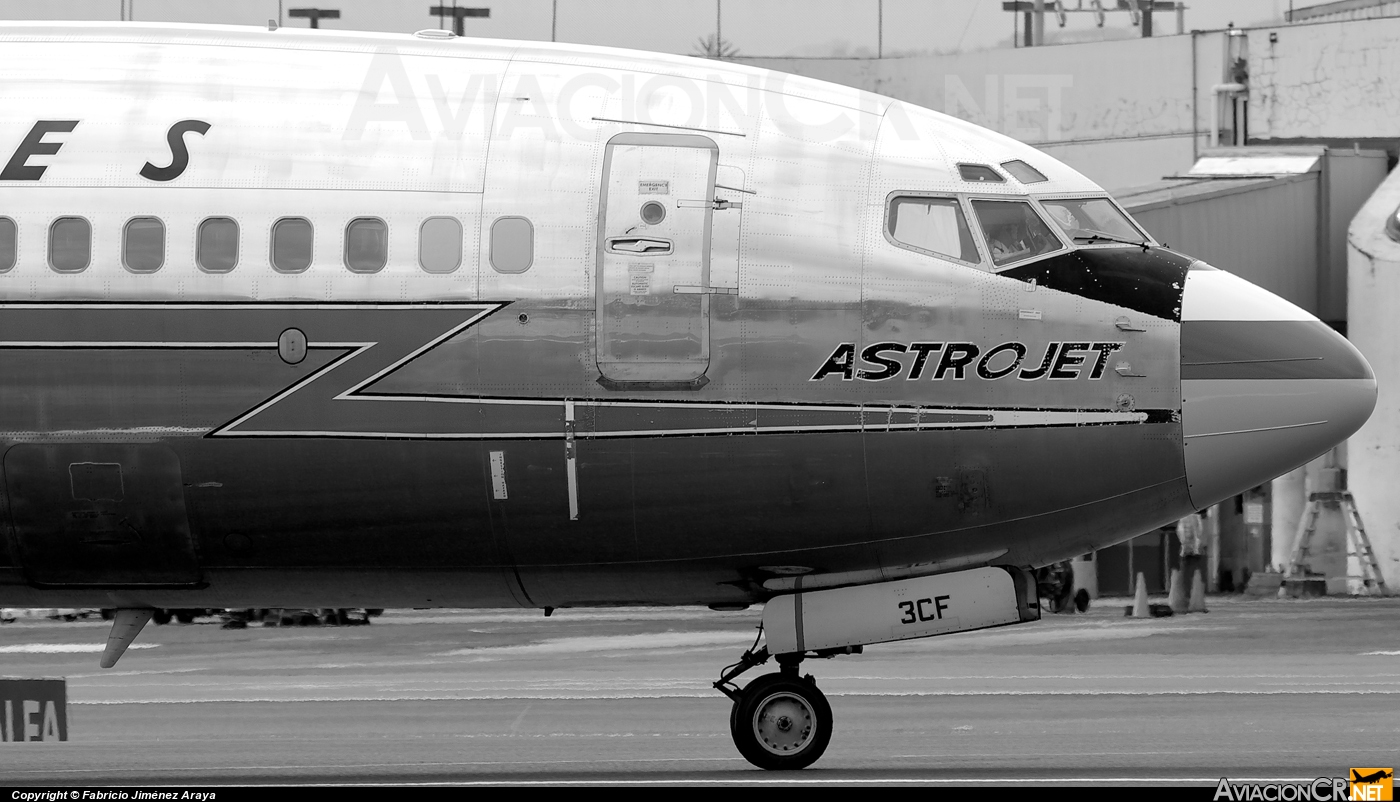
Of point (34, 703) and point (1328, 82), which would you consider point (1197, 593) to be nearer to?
point (1328, 82)

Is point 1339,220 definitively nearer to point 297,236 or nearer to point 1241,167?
point 1241,167

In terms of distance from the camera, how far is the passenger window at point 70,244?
13203 millimetres

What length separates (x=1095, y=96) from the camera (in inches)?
1902

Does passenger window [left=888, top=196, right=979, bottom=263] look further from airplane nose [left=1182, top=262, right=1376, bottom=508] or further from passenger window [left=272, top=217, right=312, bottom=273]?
passenger window [left=272, top=217, right=312, bottom=273]

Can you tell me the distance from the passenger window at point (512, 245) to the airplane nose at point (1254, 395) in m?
4.53

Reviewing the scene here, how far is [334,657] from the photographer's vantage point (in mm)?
28281

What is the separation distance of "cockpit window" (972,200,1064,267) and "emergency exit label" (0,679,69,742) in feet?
22.8

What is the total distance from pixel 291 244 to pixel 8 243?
6.45 ft

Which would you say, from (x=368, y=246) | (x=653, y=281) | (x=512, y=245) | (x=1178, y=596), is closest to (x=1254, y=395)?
(x=653, y=281)

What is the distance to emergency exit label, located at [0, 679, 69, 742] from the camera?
41.1ft

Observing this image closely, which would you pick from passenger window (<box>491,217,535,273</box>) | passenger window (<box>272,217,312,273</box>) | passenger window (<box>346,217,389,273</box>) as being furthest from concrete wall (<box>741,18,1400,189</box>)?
passenger window (<box>272,217,312,273</box>)

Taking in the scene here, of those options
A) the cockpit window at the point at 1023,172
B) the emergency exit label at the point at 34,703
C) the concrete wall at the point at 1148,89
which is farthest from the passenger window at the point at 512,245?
the concrete wall at the point at 1148,89

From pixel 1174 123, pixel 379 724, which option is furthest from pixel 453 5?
pixel 379 724

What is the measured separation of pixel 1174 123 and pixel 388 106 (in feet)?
120
